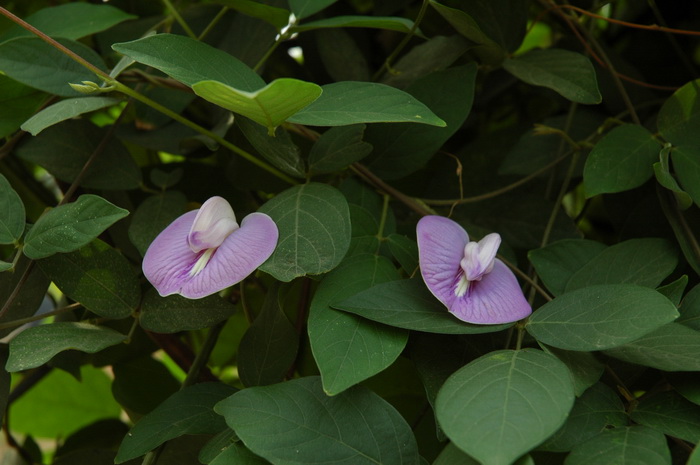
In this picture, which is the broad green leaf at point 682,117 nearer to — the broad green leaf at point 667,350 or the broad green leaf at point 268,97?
the broad green leaf at point 667,350

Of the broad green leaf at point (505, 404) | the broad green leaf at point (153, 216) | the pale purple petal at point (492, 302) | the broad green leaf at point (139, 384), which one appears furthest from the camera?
the broad green leaf at point (139, 384)

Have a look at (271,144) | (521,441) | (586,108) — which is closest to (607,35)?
(586,108)

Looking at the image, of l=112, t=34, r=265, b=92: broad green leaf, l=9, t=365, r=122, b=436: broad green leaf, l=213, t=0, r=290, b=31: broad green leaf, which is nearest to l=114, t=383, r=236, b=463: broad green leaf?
l=112, t=34, r=265, b=92: broad green leaf

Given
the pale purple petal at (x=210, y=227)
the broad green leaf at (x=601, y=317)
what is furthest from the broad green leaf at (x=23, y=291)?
the broad green leaf at (x=601, y=317)

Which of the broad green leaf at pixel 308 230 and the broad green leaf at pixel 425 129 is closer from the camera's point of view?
the broad green leaf at pixel 308 230

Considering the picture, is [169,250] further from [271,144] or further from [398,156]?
[398,156]

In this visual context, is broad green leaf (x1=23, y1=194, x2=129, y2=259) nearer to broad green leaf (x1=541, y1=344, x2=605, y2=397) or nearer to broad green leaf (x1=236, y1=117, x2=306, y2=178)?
broad green leaf (x1=236, y1=117, x2=306, y2=178)
